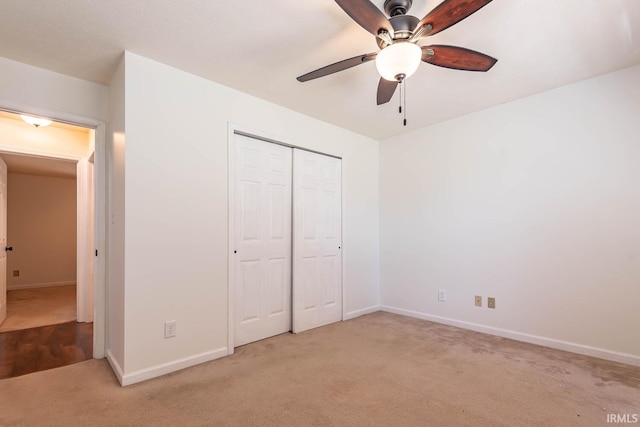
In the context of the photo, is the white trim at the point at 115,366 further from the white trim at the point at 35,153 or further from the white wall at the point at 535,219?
the white wall at the point at 535,219

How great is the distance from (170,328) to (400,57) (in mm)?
2406

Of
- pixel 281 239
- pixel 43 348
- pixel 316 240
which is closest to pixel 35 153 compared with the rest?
pixel 43 348

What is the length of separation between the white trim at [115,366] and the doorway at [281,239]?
2.64 feet

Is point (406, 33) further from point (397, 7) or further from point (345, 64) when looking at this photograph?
point (345, 64)

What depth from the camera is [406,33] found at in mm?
1711

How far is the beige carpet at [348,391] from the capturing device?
1801 millimetres

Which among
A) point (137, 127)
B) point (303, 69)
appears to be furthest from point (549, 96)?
point (137, 127)

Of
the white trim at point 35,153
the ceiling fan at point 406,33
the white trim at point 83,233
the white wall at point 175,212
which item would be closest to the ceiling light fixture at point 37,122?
the white trim at point 35,153

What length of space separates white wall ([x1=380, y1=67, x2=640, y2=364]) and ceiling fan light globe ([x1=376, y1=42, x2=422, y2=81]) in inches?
78.9

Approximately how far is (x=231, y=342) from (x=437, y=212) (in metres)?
2.61

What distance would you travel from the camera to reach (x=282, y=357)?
2648 mm

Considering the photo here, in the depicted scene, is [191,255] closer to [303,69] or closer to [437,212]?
[303,69]

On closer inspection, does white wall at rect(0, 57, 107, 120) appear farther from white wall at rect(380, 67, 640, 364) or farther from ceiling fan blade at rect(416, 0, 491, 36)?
white wall at rect(380, 67, 640, 364)

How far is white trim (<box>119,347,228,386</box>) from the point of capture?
2.19 meters
